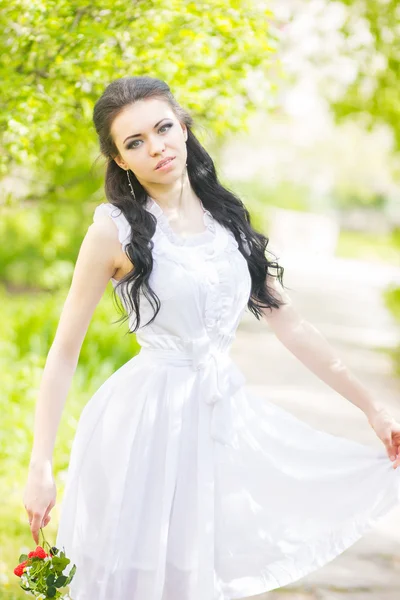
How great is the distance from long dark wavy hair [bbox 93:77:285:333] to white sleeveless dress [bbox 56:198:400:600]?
0.04 m

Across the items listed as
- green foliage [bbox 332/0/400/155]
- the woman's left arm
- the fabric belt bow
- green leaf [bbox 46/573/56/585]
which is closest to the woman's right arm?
green leaf [bbox 46/573/56/585]

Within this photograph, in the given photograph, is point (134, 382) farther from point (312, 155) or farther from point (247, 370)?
point (312, 155)

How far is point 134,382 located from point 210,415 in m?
0.25

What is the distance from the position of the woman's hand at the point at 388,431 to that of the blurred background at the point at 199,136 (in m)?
1.10

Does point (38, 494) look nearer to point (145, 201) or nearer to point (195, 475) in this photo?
point (195, 475)

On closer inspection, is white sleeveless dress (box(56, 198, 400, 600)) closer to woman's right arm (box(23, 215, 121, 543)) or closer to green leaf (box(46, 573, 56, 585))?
woman's right arm (box(23, 215, 121, 543))

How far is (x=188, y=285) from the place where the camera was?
94.4 inches

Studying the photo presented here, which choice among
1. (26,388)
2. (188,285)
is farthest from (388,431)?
(26,388)

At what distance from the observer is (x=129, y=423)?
245cm

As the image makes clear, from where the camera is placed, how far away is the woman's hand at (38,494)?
2205 mm

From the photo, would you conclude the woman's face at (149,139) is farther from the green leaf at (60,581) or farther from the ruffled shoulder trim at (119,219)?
the green leaf at (60,581)

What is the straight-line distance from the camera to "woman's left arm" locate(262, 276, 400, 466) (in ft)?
8.43

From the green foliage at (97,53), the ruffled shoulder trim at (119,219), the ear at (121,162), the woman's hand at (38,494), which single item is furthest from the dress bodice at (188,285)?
the green foliage at (97,53)

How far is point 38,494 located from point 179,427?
45 centimetres
